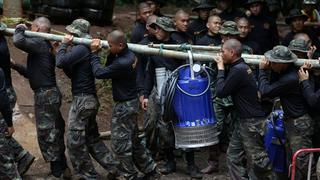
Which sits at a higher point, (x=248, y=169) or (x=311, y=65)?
(x=311, y=65)

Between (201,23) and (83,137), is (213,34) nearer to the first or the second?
(201,23)

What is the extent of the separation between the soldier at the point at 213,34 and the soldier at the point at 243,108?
154 cm

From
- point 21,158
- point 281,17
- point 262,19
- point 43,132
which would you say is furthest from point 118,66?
point 281,17

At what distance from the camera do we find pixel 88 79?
25.1 feet

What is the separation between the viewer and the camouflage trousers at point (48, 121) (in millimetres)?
7848

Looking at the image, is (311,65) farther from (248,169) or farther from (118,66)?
(118,66)

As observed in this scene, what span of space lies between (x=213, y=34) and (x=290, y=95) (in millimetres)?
2127

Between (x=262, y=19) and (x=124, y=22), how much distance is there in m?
6.24

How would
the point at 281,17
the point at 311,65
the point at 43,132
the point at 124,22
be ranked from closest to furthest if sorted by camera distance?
1. the point at 311,65
2. the point at 43,132
3. the point at 124,22
4. the point at 281,17

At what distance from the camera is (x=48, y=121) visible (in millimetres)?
7883

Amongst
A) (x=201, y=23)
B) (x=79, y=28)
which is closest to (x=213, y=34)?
(x=201, y=23)

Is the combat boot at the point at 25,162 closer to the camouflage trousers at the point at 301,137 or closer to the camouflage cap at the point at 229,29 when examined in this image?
the camouflage cap at the point at 229,29

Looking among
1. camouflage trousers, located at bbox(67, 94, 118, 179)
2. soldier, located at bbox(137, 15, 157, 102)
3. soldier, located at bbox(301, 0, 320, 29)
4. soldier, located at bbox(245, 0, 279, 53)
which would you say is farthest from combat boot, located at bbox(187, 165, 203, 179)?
soldier, located at bbox(301, 0, 320, 29)

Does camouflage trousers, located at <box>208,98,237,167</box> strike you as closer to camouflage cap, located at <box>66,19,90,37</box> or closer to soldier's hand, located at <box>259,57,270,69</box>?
soldier's hand, located at <box>259,57,270,69</box>
